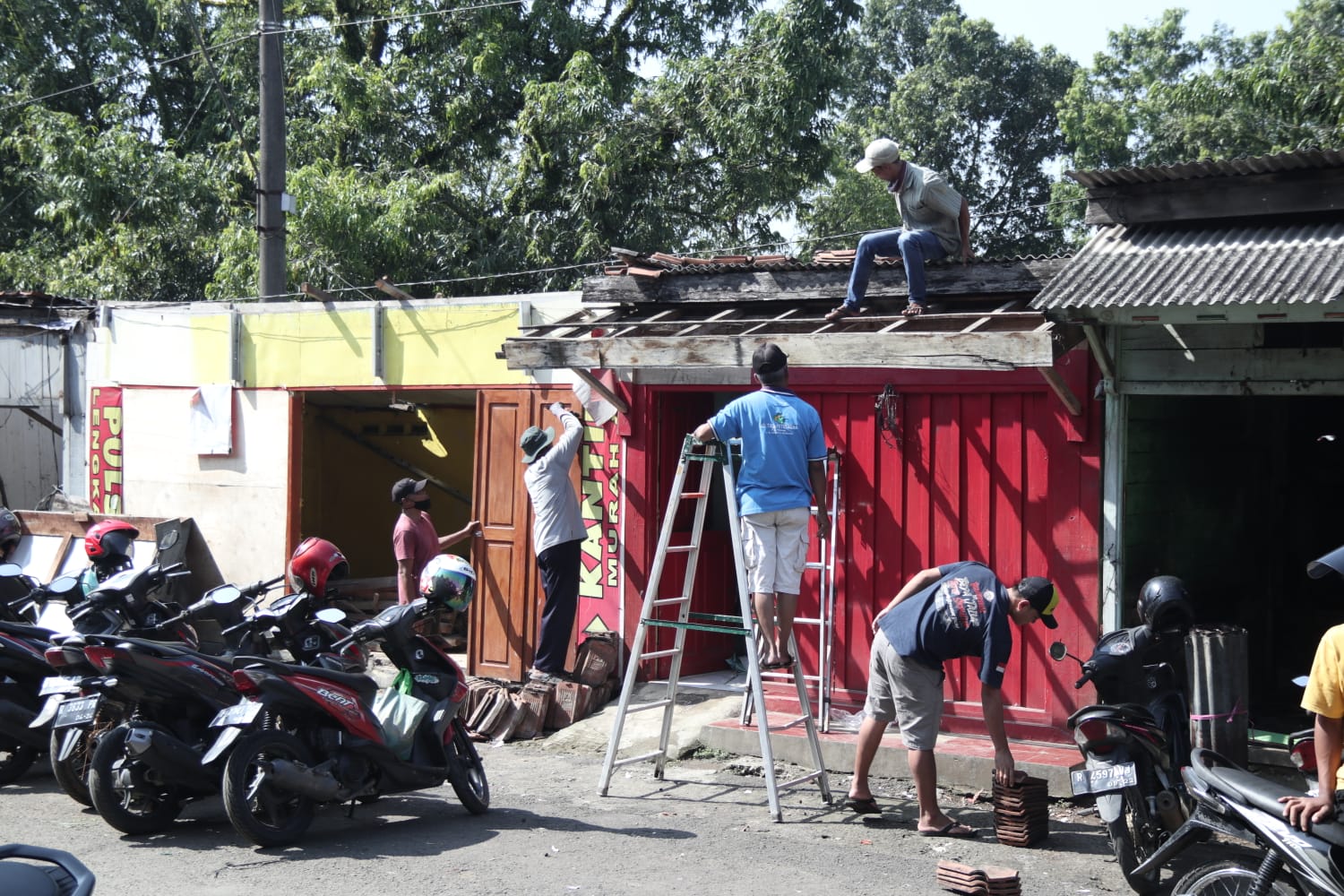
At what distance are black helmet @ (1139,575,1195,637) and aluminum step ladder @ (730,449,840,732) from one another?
92.9 inches

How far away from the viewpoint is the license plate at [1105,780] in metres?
5.82

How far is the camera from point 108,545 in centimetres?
888

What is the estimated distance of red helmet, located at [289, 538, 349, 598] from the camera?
7.66 meters

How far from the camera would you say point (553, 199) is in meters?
19.9

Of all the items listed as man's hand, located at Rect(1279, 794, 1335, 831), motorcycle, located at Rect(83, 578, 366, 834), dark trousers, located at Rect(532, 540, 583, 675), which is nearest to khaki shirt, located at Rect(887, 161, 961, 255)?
dark trousers, located at Rect(532, 540, 583, 675)

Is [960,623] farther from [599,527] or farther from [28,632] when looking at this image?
[28,632]

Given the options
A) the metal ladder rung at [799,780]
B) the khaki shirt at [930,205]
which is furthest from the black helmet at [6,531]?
the khaki shirt at [930,205]

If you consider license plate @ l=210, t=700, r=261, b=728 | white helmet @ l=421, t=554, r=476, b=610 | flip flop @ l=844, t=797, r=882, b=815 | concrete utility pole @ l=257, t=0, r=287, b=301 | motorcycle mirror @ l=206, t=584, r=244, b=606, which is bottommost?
flip flop @ l=844, t=797, r=882, b=815

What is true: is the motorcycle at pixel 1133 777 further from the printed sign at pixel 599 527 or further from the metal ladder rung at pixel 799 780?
the printed sign at pixel 599 527

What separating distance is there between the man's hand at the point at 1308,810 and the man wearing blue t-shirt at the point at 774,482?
3.29 meters

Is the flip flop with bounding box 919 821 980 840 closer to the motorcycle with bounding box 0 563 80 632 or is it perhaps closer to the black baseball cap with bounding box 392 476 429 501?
the black baseball cap with bounding box 392 476 429 501

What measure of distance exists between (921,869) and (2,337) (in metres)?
12.1

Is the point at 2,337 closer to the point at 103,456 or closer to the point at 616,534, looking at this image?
the point at 103,456

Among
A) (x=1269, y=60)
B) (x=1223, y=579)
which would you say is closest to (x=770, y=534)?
(x=1223, y=579)
